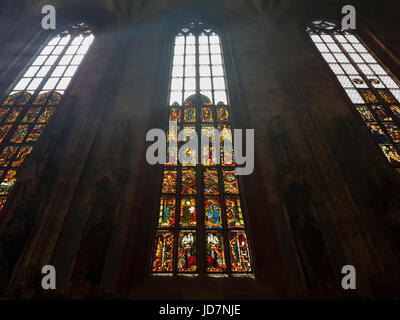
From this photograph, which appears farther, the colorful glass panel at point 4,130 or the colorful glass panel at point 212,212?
the colorful glass panel at point 4,130

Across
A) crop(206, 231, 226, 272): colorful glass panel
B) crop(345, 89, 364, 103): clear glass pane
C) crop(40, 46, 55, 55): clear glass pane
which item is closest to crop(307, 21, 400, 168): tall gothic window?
crop(345, 89, 364, 103): clear glass pane

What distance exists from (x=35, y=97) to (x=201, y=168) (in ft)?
20.1

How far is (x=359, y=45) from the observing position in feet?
36.7

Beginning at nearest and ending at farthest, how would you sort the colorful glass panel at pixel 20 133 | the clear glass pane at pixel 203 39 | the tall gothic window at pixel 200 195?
the tall gothic window at pixel 200 195
the colorful glass panel at pixel 20 133
the clear glass pane at pixel 203 39

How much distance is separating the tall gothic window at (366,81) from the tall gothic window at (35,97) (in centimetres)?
919

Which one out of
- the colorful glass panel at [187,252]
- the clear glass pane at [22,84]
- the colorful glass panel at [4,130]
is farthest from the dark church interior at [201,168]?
the colorful glass panel at [4,130]

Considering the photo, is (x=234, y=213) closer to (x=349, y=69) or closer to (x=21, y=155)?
(x=21, y=155)

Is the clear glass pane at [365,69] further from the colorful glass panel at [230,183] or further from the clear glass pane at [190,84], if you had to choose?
the colorful glass panel at [230,183]

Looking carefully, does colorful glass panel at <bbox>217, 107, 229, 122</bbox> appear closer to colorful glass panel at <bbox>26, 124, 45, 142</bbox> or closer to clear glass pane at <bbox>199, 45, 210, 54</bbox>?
clear glass pane at <bbox>199, 45, 210, 54</bbox>

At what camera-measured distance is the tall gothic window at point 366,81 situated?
25.2 feet

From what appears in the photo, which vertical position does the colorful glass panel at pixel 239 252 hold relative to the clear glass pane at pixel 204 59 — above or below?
below

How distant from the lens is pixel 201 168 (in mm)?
6910

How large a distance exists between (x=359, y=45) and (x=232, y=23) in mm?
5206

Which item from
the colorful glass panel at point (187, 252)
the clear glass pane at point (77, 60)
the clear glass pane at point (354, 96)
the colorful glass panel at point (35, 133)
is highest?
the clear glass pane at point (77, 60)
